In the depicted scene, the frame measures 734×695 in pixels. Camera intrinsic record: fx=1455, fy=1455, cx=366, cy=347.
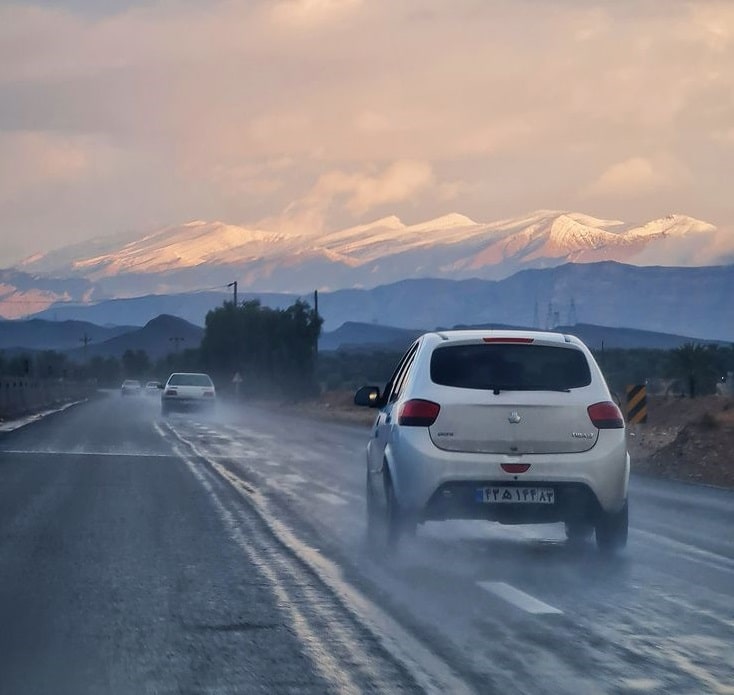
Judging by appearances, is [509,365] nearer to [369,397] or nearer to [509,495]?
[509,495]

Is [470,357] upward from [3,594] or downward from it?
upward

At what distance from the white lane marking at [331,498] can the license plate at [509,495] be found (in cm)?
579

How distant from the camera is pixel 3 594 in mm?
10078

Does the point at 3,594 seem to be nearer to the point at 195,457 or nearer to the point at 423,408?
the point at 423,408

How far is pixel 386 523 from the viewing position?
1228 centimetres

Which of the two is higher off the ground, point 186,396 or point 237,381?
point 237,381

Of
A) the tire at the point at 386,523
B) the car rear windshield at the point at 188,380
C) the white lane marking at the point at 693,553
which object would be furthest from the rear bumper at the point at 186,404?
the tire at the point at 386,523

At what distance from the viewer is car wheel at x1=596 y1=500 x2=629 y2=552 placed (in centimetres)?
1166

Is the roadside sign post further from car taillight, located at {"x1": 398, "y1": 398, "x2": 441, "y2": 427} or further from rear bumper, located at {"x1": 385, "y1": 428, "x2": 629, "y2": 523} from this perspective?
rear bumper, located at {"x1": 385, "y1": 428, "x2": 629, "y2": 523}

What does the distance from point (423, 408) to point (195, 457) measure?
50.9 ft

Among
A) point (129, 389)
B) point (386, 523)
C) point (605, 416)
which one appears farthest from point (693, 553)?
point (129, 389)

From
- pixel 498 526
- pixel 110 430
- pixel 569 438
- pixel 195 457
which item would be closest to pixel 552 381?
pixel 569 438

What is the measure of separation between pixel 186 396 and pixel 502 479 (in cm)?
4315

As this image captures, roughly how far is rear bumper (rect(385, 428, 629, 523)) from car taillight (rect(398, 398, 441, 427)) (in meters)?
0.08
